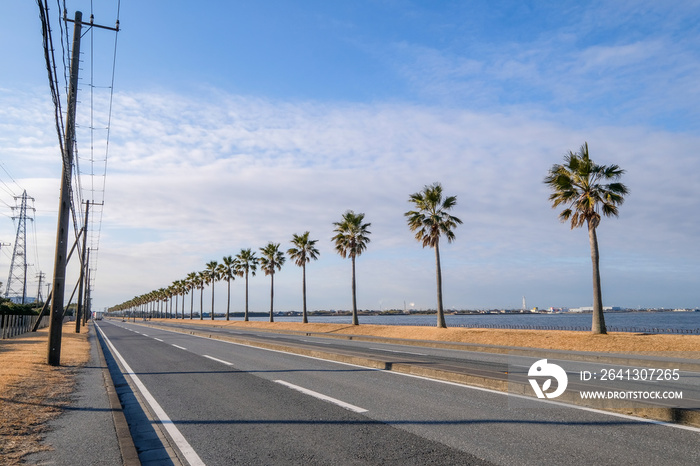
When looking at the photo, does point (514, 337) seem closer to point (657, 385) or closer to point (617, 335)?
point (617, 335)

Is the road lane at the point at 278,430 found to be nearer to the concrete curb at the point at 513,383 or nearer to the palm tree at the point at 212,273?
the concrete curb at the point at 513,383

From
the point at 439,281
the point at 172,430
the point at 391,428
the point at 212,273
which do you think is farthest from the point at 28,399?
the point at 212,273

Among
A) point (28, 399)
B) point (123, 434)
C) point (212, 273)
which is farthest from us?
point (212, 273)

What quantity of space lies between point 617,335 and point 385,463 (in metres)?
21.8

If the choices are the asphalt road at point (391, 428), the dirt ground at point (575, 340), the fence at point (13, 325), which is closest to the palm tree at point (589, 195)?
the dirt ground at point (575, 340)

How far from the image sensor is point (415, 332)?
119 feet

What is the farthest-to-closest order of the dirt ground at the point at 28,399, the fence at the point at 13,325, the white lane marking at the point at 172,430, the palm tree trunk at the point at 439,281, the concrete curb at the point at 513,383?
1. the palm tree trunk at the point at 439,281
2. the fence at the point at 13,325
3. the concrete curb at the point at 513,383
4. the dirt ground at the point at 28,399
5. the white lane marking at the point at 172,430

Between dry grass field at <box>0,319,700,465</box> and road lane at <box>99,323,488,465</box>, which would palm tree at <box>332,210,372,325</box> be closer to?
dry grass field at <box>0,319,700,465</box>

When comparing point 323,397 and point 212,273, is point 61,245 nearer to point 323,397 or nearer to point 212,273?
point 323,397

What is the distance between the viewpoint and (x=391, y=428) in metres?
7.17

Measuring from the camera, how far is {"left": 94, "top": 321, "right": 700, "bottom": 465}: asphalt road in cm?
581

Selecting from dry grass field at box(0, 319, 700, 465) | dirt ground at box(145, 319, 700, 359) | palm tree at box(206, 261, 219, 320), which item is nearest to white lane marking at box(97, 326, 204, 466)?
dry grass field at box(0, 319, 700, 465)

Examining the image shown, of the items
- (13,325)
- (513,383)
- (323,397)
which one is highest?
(13,325)

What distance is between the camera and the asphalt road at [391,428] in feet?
19.1
